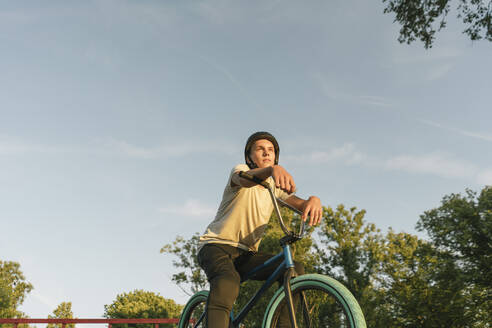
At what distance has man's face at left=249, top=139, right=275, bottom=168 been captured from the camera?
11.2ft

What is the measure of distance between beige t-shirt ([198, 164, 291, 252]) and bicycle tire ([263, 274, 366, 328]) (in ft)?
1.99

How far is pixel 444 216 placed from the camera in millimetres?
32719

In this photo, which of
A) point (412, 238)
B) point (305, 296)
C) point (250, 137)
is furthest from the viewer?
point (412, 238)

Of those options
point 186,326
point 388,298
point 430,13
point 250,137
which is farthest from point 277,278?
point 388,298

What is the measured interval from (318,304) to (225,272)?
737 millimetres

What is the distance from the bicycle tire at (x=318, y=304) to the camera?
2.44m

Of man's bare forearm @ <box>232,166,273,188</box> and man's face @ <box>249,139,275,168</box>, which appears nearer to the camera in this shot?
man's bare forearm @ <box>232,166,273,188</box>

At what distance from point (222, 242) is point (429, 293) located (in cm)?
2858

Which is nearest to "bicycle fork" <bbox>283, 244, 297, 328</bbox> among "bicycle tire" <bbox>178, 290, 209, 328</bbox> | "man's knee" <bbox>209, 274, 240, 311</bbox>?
"man's knee" <bbox>209, 274, 240, 311</bbox>

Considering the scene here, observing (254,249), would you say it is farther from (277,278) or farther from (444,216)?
(444,216)

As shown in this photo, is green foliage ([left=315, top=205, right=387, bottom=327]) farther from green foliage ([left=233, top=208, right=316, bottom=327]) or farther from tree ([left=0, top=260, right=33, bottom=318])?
tree ([left=0, top=260, right=33, bottom=318])

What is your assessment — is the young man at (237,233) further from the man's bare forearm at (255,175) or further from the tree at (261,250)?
the tree at (261,250)

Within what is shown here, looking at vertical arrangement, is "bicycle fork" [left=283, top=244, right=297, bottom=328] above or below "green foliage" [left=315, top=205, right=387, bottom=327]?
below

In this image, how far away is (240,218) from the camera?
3311mm
